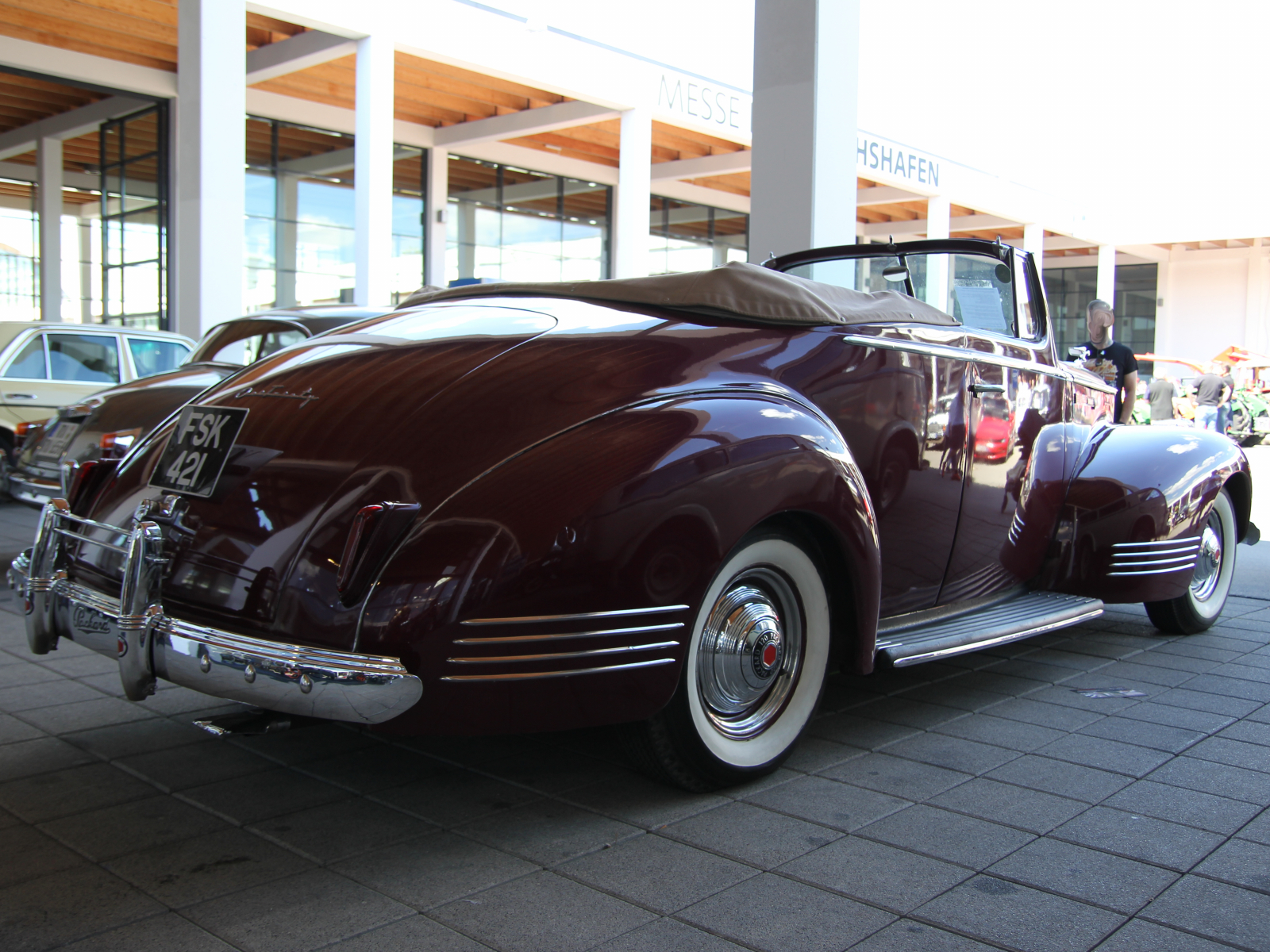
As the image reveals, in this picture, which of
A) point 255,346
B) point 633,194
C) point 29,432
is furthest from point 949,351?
point 633,194

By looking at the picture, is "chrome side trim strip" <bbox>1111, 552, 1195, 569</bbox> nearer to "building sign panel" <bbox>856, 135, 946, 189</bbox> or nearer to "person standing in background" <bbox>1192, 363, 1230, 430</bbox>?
"building sign panel" <bbox>856, 135, 946, 189</bbox>

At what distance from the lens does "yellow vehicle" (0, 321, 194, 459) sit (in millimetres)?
8523

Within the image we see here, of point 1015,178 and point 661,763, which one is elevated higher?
point 1015,178

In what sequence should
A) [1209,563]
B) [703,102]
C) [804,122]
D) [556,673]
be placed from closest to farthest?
[556,673], [1209,563], [804,122], [703,102]

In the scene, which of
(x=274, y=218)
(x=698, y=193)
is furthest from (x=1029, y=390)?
(x=698, y=193)

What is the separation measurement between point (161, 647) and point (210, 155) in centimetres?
981

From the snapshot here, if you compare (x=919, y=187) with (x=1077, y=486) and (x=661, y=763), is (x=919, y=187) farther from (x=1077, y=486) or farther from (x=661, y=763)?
(x=661, y=763)

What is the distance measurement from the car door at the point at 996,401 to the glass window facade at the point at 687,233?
20066 mm

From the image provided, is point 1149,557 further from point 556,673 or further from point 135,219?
point 135,219

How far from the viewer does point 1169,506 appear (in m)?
4.22

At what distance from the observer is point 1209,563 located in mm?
4973

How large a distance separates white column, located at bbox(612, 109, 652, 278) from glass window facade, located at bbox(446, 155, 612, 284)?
4.51 meters

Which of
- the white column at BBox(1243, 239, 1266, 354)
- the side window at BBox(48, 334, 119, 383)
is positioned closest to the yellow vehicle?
the side window at BBox(48, 334, 119, 383)

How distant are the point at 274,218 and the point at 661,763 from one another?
16722 millimetres
